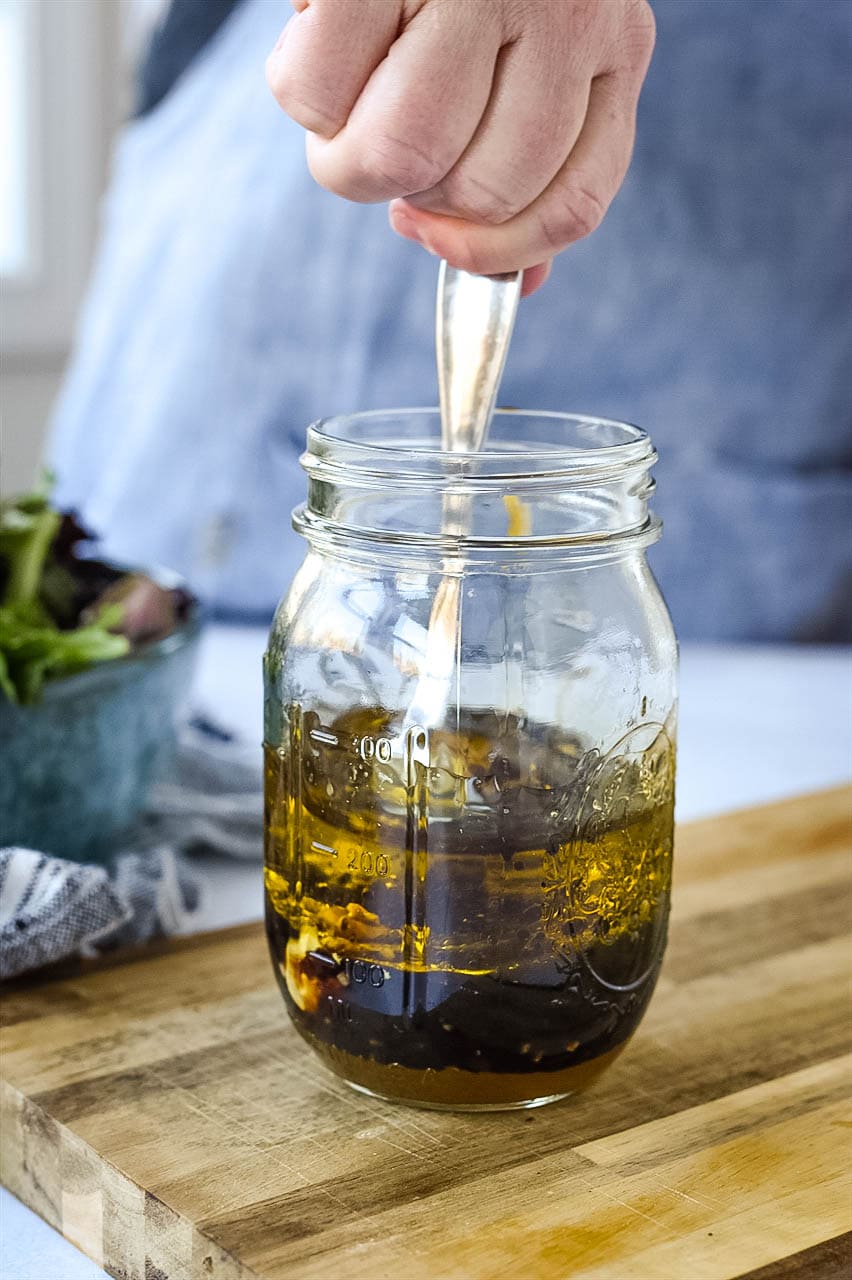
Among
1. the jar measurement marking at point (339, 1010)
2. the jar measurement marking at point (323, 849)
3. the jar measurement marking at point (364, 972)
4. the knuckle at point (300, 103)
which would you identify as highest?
the knuckle at point (300, 103)

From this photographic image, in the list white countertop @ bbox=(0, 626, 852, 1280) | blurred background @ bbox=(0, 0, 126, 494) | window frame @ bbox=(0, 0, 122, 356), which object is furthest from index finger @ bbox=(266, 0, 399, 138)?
window frame @ bbox=(0, 0, 122, 356)

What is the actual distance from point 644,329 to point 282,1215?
3.22 feet

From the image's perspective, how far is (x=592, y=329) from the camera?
1368 mm

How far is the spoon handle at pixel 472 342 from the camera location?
633mm

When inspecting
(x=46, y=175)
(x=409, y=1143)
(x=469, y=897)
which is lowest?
(x=409, y=1143)

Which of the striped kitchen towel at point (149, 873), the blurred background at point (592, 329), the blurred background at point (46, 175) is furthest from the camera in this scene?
the blurred background at point (46, 175)

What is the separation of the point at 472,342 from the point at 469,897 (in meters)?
0.23

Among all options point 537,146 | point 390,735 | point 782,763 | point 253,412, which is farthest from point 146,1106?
point 253,412

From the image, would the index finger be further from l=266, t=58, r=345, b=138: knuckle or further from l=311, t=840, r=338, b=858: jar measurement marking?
l=311, t=840, r=338, b=858: jar measurement marking

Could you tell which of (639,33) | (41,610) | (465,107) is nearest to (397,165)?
(465,107)

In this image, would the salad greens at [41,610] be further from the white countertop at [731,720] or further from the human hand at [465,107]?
the human hand at [465,107]

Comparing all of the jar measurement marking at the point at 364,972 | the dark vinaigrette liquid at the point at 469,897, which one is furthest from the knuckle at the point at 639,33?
the jar measurement marking at the point at 364,972

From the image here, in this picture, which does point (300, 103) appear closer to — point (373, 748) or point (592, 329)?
point (373, 748)

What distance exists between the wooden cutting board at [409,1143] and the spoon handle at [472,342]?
0.95ft
